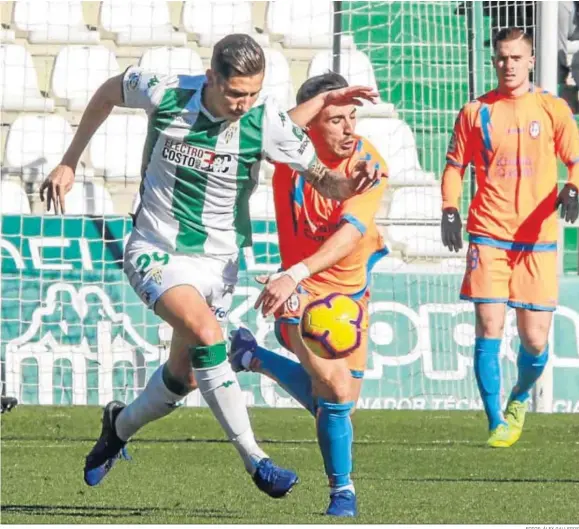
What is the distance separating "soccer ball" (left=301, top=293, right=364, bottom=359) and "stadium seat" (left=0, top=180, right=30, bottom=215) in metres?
6.86

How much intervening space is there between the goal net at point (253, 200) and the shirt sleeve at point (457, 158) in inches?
105

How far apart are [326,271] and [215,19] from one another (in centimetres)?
719

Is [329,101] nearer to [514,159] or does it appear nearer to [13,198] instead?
[514,159]

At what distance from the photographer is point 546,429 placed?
10828 mm

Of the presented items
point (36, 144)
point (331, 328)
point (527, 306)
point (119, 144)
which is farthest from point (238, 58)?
point (119, 144)

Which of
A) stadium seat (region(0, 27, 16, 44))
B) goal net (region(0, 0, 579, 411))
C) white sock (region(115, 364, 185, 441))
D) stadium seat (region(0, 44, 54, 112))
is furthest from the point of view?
stadium seat (region(0, 27, 16, 44))

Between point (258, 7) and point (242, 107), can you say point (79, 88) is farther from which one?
point (242, 107)

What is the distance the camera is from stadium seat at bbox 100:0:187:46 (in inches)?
575

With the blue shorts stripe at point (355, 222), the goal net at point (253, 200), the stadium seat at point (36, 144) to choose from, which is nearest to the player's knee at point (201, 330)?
the blue shorts stripe at point (355, 222)

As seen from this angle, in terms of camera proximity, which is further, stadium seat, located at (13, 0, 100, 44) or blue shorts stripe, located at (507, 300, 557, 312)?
stadium seat, located at (13, 0, 100, 44)

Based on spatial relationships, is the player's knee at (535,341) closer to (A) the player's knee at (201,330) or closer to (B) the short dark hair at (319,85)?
(B) the short dark hair at (319,85)

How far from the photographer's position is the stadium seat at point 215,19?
1467cm

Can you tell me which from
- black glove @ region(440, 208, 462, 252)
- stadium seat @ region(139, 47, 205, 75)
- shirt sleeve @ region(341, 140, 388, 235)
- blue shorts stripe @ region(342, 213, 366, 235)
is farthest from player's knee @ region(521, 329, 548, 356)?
stadium seat @ region(139, 47, 205, 75)

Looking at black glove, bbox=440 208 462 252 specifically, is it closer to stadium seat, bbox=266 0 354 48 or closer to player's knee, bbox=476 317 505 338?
player's knee, bbox=476 317 505 338
